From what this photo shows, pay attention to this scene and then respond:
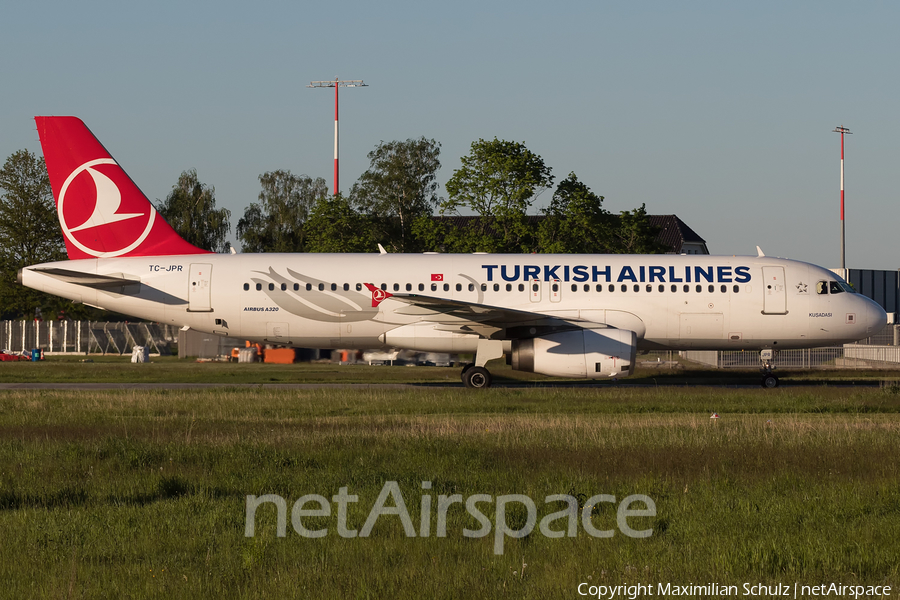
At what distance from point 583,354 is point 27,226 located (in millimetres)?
47676

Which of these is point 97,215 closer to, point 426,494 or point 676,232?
point 426,494

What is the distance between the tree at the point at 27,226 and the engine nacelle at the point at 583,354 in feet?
145

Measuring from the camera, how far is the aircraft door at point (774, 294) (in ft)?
84.1

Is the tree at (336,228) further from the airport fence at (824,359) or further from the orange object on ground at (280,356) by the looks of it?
the airport fence at (824,359)

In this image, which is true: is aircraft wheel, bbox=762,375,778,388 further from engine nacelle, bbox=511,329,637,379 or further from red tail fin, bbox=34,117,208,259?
→ red tail fin, bbox=34,117,208,259

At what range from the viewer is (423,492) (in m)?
9.48

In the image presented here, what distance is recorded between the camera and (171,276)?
24.9 meters

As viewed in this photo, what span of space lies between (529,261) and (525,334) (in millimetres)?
2317


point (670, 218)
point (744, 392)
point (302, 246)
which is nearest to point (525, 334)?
point (744, 392)

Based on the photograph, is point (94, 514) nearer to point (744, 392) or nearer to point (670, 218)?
point (744, 392)

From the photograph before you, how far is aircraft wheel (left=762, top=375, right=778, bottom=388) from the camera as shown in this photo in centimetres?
2616

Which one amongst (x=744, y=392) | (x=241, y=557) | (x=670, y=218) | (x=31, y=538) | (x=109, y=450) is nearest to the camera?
(x=241, y=557)

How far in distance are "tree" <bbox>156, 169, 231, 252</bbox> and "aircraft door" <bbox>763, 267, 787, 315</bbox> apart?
190ft

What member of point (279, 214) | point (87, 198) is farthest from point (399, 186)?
point (87, 198)
